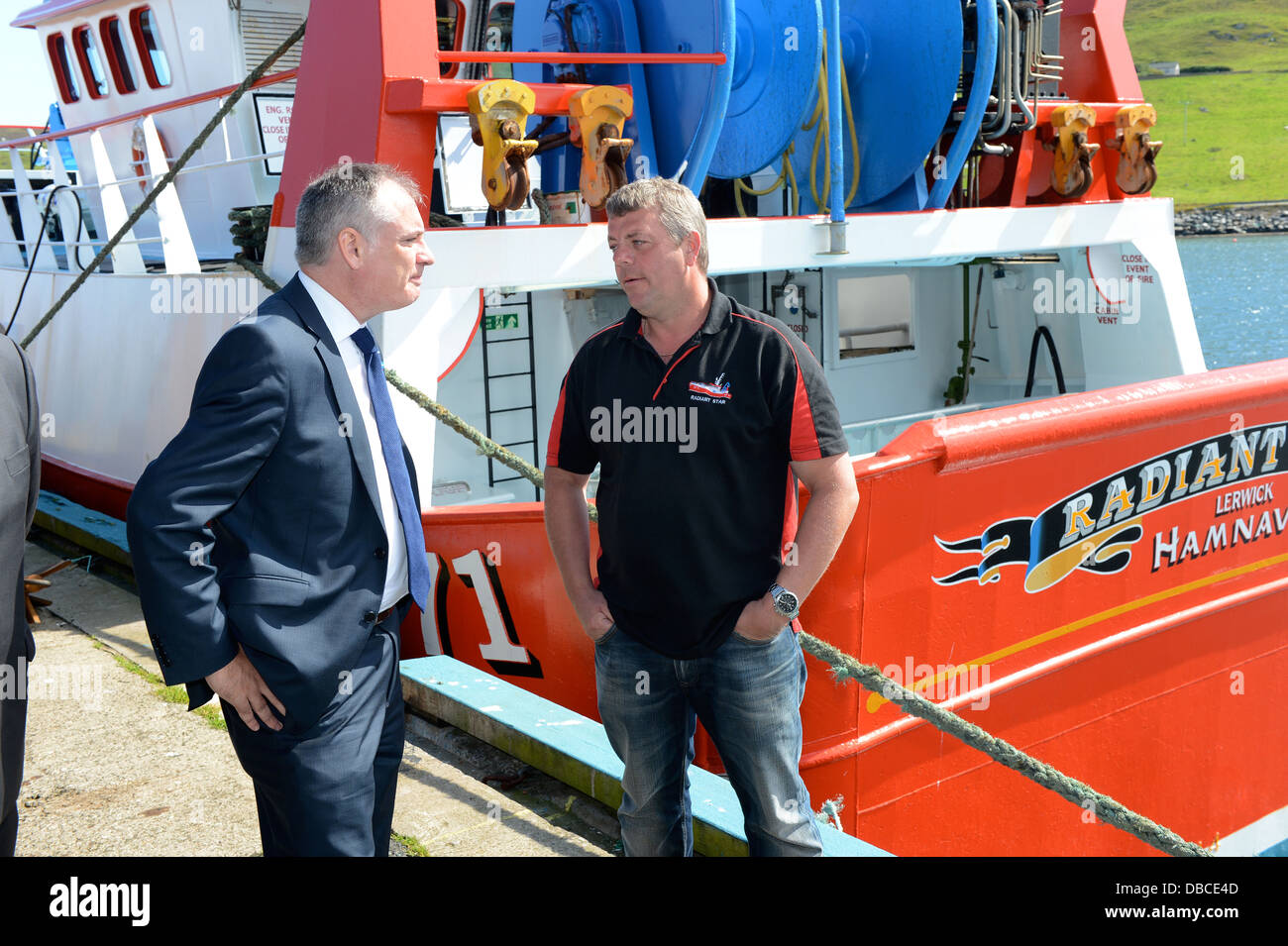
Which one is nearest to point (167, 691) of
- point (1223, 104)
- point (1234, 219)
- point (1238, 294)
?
point (1238, 294)

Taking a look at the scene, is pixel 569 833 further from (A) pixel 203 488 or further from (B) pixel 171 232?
(B) pixel 171 232

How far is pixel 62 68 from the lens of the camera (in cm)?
979

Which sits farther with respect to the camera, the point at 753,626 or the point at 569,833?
the point at 569,833

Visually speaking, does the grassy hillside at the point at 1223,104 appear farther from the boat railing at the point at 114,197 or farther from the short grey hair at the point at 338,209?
the short grey hair at the point at 338,209

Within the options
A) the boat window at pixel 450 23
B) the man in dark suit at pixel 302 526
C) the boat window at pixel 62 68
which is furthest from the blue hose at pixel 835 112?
the boat window at pixel 62 68

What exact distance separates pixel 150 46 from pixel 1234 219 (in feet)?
295

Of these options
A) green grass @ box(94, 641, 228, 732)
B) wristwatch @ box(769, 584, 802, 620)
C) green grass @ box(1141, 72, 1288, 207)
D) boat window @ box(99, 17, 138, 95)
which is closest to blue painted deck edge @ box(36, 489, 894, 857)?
green grass @ box(94, 641, 228, 732)

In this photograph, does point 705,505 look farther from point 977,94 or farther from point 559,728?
point 977,94

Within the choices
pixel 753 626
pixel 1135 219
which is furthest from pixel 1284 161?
pixel 753 626

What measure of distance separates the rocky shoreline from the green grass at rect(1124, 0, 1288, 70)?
4336 centimetres

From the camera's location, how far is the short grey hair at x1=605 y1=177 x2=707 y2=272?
2.65 metres

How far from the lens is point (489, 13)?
7898mm

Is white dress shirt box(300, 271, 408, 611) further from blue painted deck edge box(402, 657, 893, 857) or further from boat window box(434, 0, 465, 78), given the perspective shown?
boat window box(434, 0, 465, 78)

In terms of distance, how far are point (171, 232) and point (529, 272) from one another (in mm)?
3000
